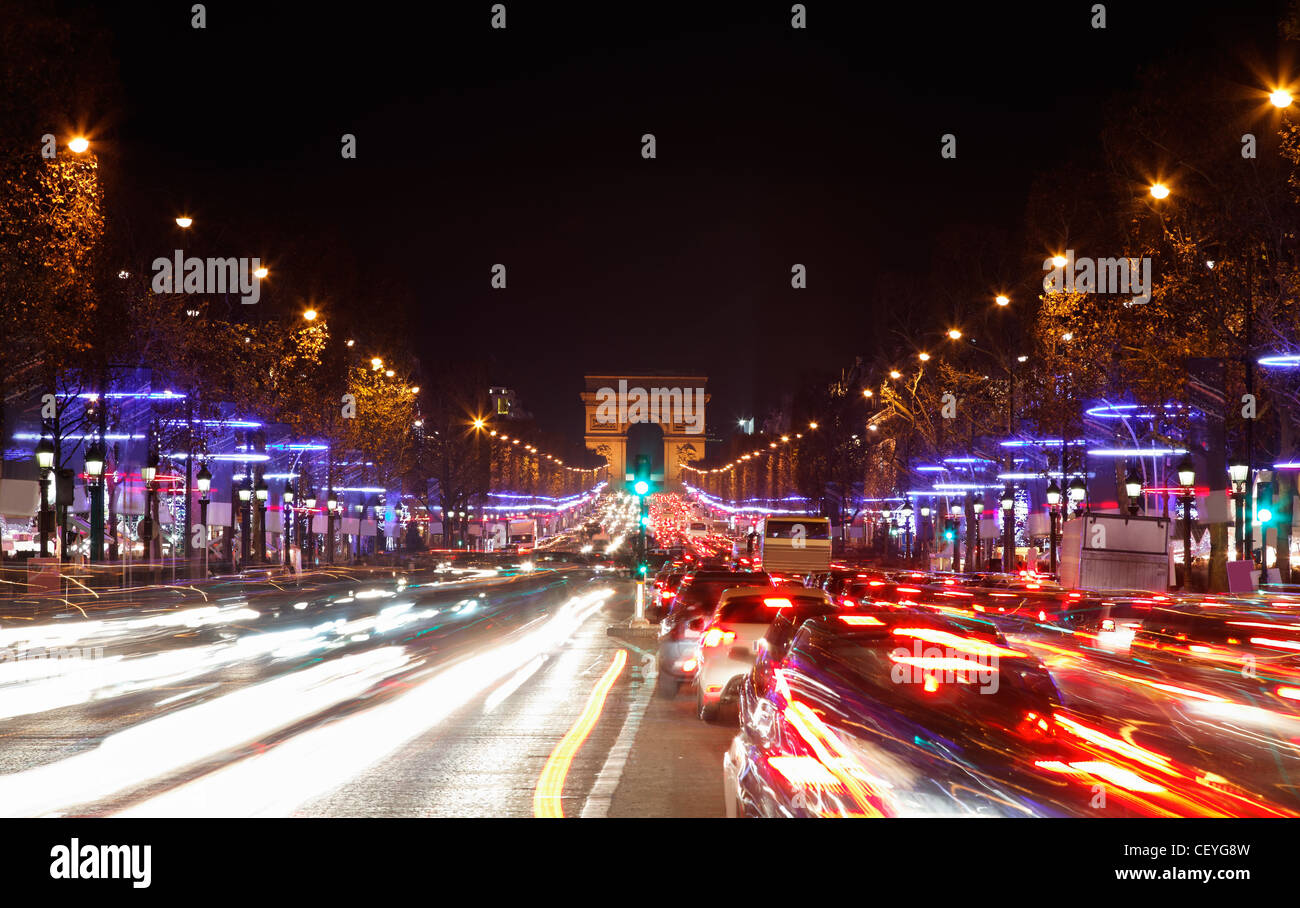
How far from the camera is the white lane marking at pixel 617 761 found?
31.3 ft

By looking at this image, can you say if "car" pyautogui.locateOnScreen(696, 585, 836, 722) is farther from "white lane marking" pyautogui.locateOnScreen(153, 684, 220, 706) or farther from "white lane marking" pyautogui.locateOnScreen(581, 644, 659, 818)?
"white lane marking" pyautogui.locateOnScreen(153, 684, 220, 706)

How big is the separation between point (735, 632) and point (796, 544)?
41.1m

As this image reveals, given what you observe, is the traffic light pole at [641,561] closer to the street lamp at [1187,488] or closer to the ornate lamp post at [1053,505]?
the street lamp at [1187,488]

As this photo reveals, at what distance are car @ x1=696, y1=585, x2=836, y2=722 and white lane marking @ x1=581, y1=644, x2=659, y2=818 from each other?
0.84m

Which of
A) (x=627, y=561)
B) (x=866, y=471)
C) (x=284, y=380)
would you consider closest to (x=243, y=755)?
(x=284, y=380)

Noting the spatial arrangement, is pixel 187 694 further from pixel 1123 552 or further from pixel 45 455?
pixel 1123 552

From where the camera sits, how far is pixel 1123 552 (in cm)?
3117

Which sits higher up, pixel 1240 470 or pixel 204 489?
pixel 1240 470

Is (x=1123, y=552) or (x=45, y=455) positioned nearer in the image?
(x=1123, y=552)

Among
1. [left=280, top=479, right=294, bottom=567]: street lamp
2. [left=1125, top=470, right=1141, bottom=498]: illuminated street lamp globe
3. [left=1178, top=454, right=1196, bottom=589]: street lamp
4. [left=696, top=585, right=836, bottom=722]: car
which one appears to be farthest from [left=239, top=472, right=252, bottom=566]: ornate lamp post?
[left=696, top=585, right=836, bottom=722]: car

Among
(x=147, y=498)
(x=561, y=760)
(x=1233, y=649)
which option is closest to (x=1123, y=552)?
(x=1233, y=649)

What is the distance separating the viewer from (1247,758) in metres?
12.6

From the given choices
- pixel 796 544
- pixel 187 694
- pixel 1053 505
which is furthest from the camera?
pixel 796 544
